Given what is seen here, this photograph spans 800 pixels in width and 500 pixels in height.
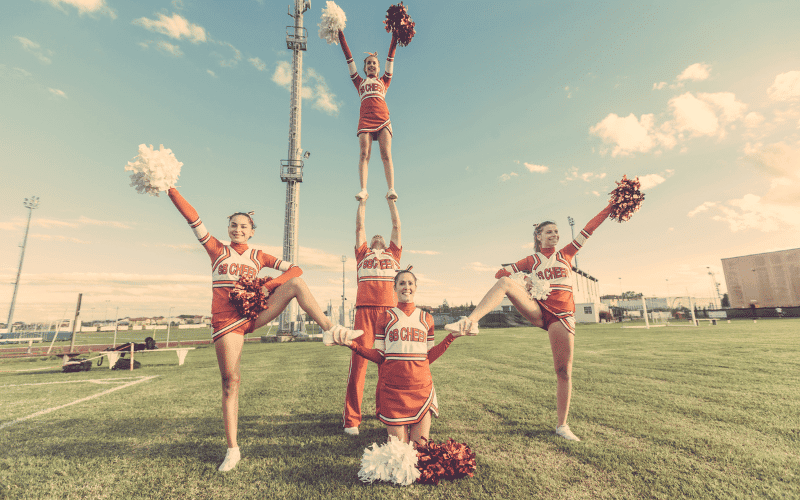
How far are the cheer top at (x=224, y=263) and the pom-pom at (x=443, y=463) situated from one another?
2.10m

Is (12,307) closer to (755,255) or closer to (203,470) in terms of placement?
(203,470)

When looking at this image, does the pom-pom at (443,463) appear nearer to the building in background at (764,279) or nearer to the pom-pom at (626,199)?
the pom-pom at (626,199)

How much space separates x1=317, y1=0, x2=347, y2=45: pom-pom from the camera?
422cm

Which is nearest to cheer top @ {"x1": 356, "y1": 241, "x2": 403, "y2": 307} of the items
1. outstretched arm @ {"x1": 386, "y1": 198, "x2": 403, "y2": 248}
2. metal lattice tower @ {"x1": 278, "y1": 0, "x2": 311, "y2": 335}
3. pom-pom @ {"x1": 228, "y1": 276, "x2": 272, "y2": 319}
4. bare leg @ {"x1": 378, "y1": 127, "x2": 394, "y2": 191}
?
outstretched arm @ {"x1": 386, "y1": 198, "x2": 403, "y2": 248}

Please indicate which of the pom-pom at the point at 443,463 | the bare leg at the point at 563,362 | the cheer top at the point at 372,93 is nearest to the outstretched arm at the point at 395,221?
A: the cheer top at the point at 372,93

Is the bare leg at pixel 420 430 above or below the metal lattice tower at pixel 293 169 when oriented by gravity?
below

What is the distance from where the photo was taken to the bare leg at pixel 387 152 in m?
4.39

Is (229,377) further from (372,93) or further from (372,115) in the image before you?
(372,93)

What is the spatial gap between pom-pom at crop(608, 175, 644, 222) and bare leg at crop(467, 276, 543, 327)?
152cm

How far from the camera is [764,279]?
44.9 m

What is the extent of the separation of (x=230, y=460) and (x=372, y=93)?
14.6 ft

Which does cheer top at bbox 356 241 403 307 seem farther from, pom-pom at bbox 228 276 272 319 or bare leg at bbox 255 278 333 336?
pom-pom at bbox 228 276 272 319

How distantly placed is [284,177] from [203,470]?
81.4 ft

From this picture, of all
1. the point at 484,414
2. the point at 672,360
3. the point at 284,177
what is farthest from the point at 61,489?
the point at 284,177
